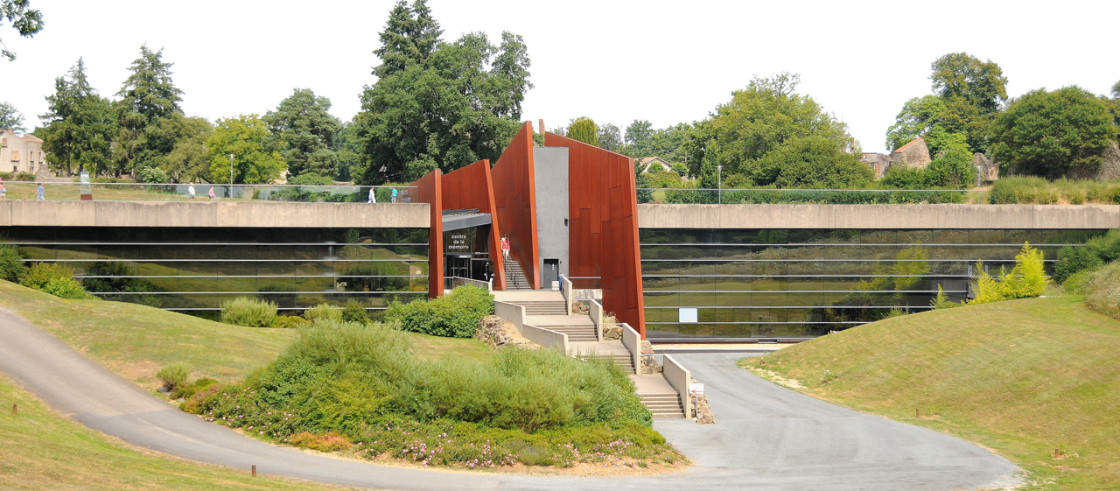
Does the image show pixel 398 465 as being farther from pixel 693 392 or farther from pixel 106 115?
pixel 106 115

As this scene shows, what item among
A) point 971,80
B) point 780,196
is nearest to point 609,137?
point 971,80

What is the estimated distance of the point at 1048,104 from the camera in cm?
6944

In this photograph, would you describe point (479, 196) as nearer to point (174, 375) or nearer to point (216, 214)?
point (216, 214)

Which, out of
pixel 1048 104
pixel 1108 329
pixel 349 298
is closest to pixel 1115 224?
pixel 1108 329

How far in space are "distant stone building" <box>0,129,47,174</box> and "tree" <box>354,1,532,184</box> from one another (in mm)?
56582

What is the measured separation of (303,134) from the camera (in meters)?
108

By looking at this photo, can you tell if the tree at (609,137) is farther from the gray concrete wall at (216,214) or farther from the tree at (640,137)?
the gray concrete wall at (216,214)

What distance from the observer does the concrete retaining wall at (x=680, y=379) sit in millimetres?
27203

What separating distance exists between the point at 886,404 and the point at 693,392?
7434mm

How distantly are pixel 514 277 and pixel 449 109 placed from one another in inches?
1354

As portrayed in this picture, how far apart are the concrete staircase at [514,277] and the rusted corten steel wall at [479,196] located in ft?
3.77

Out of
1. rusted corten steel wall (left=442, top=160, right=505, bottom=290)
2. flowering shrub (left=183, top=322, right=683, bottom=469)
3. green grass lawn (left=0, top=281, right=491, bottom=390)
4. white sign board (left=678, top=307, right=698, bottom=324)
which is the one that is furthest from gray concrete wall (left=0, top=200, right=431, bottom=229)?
flowering shrub (left=183, top=322, right=683, bottom=469)

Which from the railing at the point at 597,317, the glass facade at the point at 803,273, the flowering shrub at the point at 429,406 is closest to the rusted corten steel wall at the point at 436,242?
the railing at the point at 597,317

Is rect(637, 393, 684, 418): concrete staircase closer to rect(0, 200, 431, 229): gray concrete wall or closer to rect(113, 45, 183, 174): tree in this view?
rect(0, 200, 431, 229): gray concrete wall
